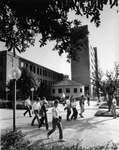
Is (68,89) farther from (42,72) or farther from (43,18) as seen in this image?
(43,18)

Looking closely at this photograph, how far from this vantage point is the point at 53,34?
4.84 meters

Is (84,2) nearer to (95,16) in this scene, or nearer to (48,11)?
(95,16)

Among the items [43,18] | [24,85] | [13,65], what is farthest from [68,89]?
[43,18]

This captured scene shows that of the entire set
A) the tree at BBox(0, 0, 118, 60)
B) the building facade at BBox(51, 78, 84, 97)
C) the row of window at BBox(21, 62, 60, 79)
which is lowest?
the building facade at BBox(51, 78, 84, 97)

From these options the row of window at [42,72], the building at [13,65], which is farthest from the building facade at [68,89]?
the row of window at [42,72]

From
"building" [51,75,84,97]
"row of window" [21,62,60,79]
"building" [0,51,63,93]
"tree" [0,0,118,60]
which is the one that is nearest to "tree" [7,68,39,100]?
"building" [0,51,63,93]

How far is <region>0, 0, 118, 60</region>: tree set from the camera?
3.90 m

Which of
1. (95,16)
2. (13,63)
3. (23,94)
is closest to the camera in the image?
(95,16)

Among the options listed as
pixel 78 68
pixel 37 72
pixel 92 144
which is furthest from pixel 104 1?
pixel 78 68

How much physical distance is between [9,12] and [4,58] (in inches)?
1407

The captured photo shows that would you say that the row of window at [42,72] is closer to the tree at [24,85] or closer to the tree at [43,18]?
the tree at [24,85]

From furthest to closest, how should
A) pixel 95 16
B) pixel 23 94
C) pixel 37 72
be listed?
pixel 37 72 < pixel 23 94 < pixel 95 16

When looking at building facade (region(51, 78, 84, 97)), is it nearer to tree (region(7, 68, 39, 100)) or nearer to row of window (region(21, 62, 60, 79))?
row of window (region(21, 62, 60, 79))

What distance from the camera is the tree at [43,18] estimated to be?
3.90 meters
